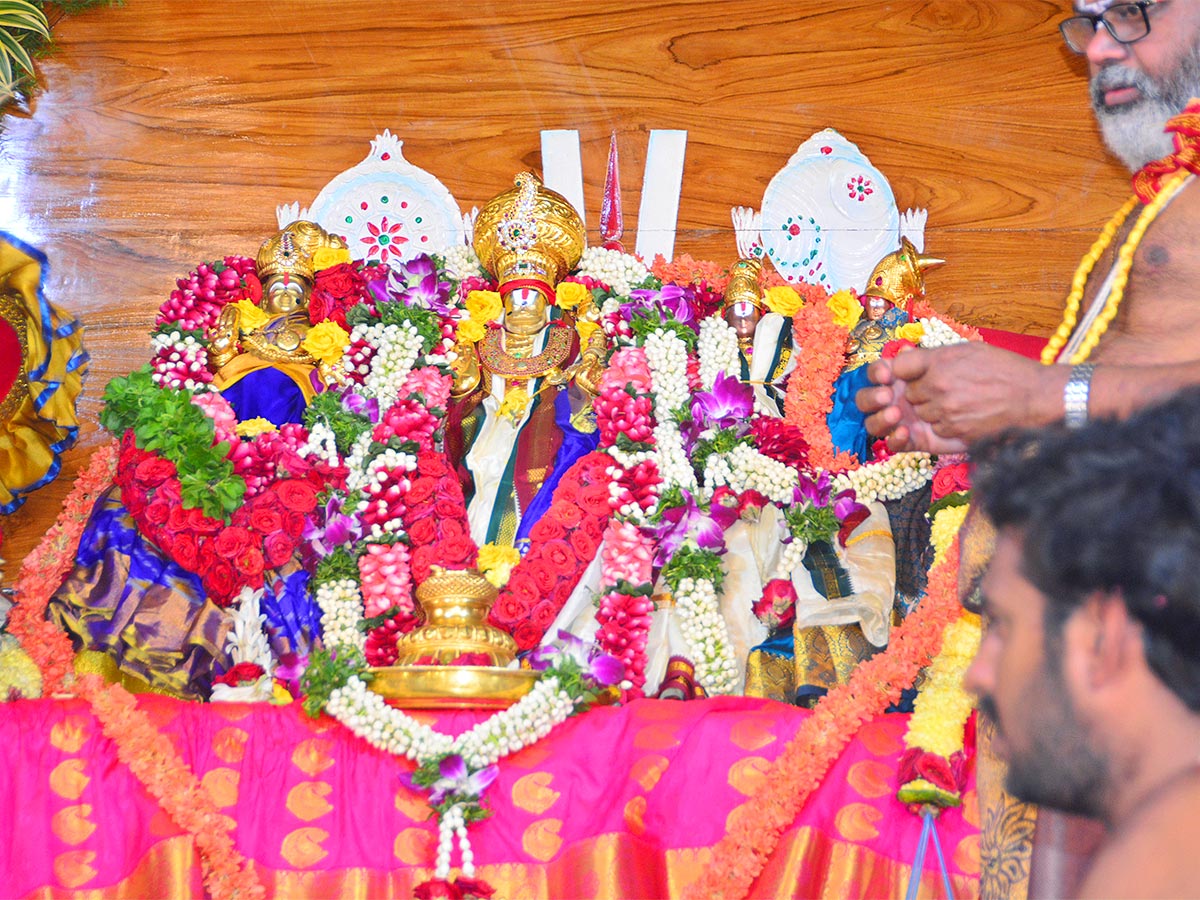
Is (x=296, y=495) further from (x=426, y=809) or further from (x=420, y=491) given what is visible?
(x=426, y=809)

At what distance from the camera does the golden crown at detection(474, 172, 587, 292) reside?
405 centimetres

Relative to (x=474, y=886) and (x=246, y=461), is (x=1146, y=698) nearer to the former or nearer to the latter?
(x=474, y=886)

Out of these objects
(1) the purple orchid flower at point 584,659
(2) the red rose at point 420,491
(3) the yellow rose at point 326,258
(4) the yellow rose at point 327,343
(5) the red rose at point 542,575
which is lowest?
(1) the purple orchid flower at point 584,659

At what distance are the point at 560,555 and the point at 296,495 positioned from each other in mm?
734

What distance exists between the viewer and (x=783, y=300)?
399cm

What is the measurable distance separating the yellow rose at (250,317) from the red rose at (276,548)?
0.79 meters

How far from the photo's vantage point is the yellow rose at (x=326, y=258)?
412 cm

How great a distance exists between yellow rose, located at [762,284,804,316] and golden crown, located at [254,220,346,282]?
1.32 metres

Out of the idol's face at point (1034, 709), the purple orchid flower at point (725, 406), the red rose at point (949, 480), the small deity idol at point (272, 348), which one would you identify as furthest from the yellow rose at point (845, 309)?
the idol's face at point (1034, 709)

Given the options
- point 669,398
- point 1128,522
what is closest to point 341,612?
point 669,398

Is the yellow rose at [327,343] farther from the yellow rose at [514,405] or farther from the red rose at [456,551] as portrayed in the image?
the red rose at [456,551]

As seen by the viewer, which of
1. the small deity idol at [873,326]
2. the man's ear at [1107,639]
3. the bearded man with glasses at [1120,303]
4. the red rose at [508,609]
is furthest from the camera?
the small deity idol at [873,326]

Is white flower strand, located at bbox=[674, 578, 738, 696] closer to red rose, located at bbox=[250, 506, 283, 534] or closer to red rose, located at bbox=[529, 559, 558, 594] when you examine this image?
red rose, located at bbox=[529, 559, 558, 594]

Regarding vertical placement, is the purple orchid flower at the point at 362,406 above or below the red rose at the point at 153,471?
above
